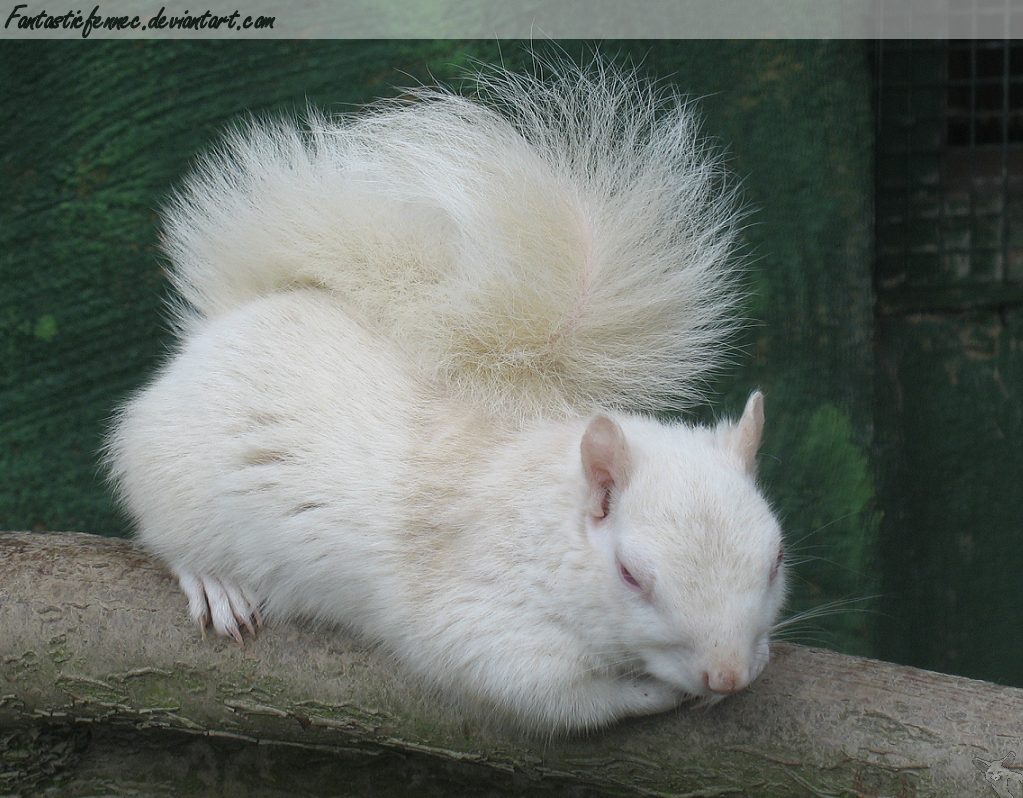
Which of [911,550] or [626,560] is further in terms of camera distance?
[911,550]

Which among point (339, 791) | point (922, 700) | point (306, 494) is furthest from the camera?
point (339, 791)

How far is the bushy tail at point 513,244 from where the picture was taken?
152cm

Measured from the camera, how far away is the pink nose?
1.12 meters

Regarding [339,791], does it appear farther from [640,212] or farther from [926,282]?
[926,282]

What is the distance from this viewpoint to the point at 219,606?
153cm

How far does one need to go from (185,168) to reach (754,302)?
142 cm

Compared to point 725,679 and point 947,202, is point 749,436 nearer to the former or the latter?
point 725,679

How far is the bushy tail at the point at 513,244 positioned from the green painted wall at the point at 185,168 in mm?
612

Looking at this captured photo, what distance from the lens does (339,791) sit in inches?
72.8

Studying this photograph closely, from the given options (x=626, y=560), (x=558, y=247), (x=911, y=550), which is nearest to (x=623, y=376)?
(x=558, y=247)

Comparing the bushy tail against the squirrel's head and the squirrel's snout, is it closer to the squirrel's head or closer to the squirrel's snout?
the squirrel's head

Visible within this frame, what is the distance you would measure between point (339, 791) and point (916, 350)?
1.88m

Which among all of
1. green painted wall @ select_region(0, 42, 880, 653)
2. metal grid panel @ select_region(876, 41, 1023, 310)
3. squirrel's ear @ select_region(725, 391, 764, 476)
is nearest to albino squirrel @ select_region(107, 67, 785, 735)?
squirrel's ear @ select_region(725, 391, 764, 476)

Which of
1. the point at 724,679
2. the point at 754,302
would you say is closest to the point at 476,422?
the point at 724,679
